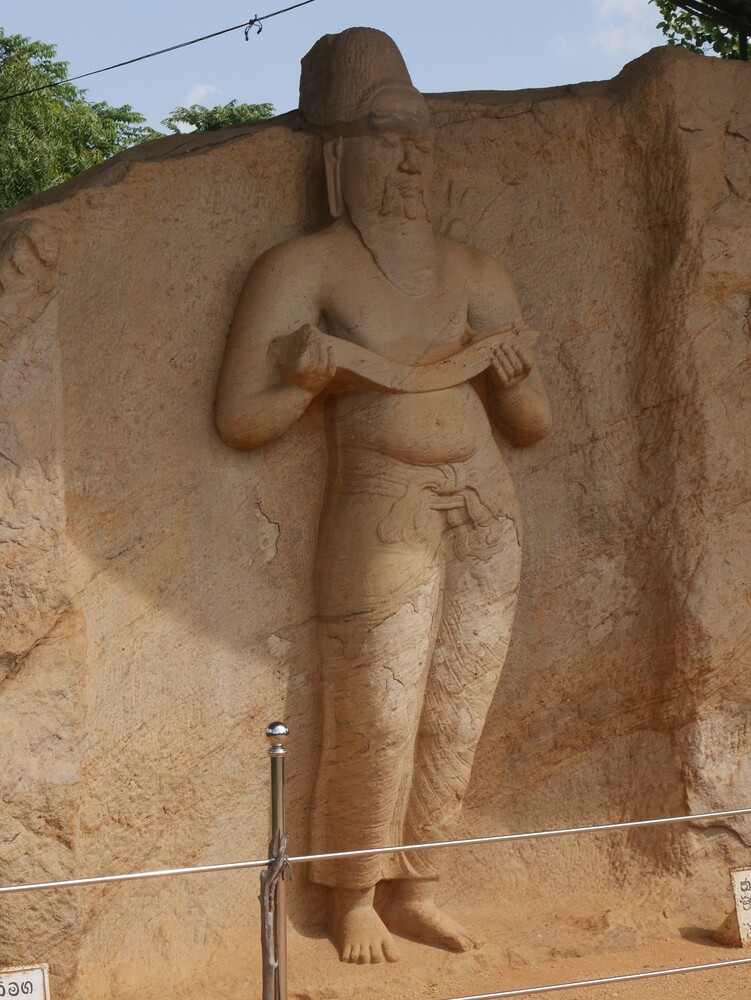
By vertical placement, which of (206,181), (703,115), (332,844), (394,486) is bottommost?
(332,844)

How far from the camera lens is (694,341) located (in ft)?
16.1

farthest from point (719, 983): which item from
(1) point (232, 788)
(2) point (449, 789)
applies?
(1) point (232, 788)

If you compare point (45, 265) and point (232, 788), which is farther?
point (232, 788)

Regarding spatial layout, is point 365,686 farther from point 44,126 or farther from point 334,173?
point 44,126

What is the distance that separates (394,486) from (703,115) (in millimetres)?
1732

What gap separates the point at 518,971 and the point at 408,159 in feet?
8.99

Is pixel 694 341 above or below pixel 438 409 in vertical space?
above

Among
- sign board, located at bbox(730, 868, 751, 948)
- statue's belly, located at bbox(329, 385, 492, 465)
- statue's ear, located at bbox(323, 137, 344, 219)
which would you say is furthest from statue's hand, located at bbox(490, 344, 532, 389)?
sign board, located at bbox(730, 868, 751, 948)

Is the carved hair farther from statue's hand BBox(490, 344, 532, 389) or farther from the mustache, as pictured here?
statue's hand BBox(490, 344, 532, 389)

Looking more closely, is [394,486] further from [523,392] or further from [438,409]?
[523,392]

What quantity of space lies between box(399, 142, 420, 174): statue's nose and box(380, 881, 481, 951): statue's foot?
2.42m

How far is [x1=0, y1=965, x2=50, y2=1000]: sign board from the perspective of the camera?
10.8 feet

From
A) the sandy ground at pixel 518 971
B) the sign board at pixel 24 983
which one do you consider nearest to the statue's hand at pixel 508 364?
the sandy ground at pixel 518 971

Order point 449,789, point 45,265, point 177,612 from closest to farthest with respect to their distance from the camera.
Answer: point 45,265
point 177,612
point 449,789
